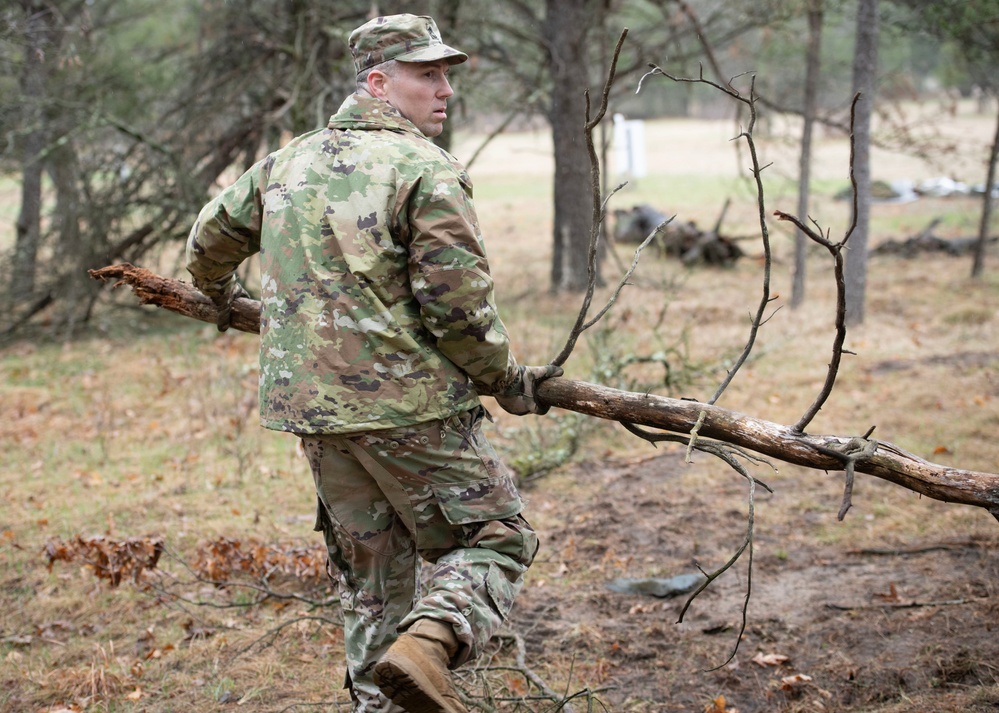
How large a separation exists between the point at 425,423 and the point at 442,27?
7988mm

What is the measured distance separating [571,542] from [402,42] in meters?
→ 3.12

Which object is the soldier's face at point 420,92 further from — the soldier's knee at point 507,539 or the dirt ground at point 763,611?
the dirt ground at point 763,611

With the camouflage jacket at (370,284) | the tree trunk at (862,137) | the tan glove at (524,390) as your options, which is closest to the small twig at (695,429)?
the tan glove at (524,390)

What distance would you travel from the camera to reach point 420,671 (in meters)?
2.46

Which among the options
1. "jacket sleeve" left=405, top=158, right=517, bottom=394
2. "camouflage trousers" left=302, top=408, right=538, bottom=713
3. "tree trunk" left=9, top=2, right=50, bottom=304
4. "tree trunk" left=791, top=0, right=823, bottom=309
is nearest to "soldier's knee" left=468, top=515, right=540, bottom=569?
"camouflage trousers" left=302, top=408, right=538, bottom=713

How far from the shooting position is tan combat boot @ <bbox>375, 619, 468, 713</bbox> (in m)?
2.43

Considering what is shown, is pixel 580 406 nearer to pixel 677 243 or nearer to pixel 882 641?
pixel 882 641

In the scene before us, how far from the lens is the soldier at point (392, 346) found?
2783mm

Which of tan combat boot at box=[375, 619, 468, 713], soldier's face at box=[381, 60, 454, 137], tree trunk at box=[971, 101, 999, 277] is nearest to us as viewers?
tan combat boot at box=[375, 619, 468, 713]

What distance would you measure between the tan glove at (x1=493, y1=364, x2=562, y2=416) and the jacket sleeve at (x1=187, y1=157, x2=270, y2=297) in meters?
1.03

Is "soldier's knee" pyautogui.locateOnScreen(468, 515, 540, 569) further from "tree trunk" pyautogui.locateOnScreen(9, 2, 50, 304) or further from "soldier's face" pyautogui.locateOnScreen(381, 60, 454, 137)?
"tree trunk" pyautogui.locateOnScreen(9, 2, 50, 304)

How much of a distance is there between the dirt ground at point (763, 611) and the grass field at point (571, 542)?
0.02 metres

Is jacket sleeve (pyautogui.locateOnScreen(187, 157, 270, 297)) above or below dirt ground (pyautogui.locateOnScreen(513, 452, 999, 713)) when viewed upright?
above

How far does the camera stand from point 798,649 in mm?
3961
